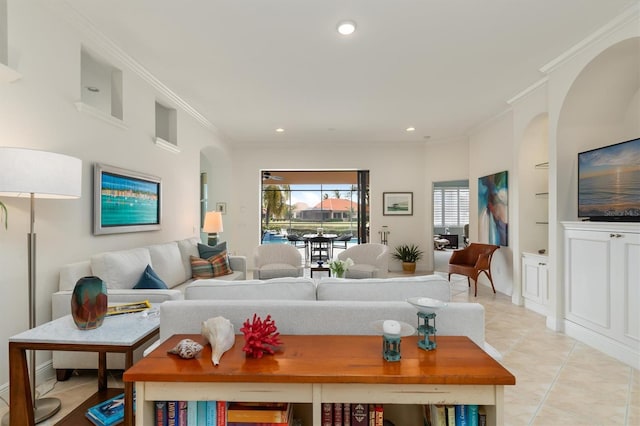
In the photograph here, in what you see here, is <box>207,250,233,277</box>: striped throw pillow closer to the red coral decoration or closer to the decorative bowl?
the red coral decoration

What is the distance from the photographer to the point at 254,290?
1.83m

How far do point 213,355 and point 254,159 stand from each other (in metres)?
6.34

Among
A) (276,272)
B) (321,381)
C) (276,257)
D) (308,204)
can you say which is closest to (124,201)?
(276,272)

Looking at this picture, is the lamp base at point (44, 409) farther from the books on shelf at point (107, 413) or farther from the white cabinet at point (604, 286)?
the white cabinet at point (604, 286)

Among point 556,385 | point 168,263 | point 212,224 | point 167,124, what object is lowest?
point 556,385

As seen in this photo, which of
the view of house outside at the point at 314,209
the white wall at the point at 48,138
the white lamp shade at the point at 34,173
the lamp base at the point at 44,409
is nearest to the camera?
the white lamp shade at the point at 34,173

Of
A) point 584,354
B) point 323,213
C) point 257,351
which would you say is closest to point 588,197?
point 584,354

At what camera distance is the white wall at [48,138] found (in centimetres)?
221

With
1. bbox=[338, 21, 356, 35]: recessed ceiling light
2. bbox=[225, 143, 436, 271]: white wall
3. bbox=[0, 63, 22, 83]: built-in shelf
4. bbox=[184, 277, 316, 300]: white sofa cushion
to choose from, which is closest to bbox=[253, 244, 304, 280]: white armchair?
bbox=[225, 143, 436, 271]: white wall

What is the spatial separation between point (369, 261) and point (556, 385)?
304 cm

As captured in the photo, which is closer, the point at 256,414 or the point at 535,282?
the point at 256,414

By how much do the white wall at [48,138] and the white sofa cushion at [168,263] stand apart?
0.32 m

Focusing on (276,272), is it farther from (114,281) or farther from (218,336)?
(218,336)

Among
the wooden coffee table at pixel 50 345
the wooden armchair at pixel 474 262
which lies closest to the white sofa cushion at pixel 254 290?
the wooden coffee table at pixel 50 345
